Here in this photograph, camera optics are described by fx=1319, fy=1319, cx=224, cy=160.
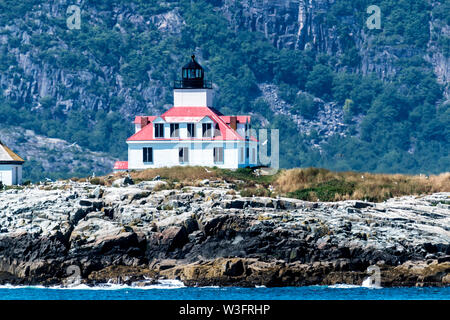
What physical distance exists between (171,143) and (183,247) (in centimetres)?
1813

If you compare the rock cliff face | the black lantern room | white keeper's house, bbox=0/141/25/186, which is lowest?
white keeper's house, bbox=0/141/25/186

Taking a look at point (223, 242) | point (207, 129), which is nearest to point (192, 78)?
point (207, 129)

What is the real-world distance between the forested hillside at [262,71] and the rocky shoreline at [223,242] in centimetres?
8289

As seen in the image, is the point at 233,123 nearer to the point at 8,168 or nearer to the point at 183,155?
the point at 183,155

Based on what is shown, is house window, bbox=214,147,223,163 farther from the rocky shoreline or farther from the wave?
the wave

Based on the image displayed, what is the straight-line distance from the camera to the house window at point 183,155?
8288cm

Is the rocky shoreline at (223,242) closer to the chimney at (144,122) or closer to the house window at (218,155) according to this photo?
the house window at (218,155)

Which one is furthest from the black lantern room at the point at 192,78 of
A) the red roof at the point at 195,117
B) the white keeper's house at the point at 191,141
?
the red roof at the point at 195,117

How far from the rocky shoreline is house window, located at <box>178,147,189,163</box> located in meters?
12.5

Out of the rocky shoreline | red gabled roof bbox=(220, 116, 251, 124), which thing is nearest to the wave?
the rocky shoreline

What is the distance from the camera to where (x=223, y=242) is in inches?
2591

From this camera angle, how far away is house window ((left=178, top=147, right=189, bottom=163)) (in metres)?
82.9

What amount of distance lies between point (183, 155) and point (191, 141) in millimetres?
1032

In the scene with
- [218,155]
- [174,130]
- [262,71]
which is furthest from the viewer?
[262,71]
